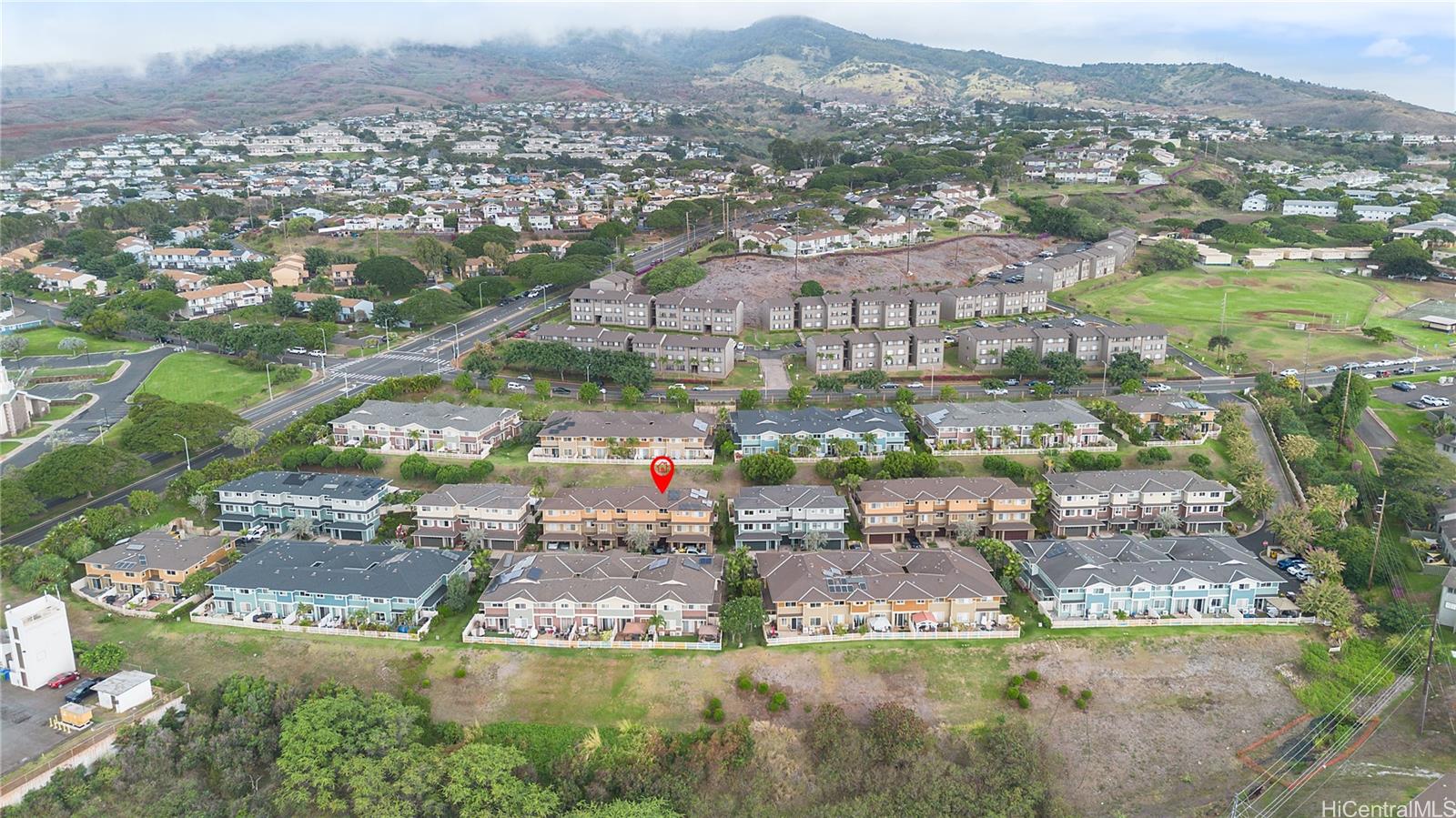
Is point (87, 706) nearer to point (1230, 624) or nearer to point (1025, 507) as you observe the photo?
point (1025, 507)

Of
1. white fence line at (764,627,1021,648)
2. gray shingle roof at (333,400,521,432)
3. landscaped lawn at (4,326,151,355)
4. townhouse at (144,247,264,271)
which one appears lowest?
white fence line at (764,627,1021,648)

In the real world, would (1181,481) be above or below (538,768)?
above

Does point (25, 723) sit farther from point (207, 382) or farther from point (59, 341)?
point (59, 341)

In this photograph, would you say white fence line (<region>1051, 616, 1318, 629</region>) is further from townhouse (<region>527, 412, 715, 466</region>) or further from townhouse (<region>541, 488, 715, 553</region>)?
townhouse (<region>527, 412, 715, 466</region>)

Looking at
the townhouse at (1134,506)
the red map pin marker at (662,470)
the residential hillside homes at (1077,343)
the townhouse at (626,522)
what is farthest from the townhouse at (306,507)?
the residential hillside homes at (1077,343)

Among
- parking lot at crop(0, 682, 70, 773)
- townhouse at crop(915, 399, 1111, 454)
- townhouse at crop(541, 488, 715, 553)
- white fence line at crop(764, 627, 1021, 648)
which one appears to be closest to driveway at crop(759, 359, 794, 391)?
townhouse at crop(915, 399, 1111, 454)

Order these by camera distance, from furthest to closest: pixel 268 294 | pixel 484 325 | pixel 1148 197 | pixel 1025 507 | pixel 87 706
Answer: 1. pixel 1148 197
2. pixel 268 294
3. pixel 484 325
4. pixel 1025 507
5. pixel 87 706

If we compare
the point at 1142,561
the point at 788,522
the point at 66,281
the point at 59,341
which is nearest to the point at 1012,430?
the point at 1142,561

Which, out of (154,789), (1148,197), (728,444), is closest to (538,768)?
(154,789)
